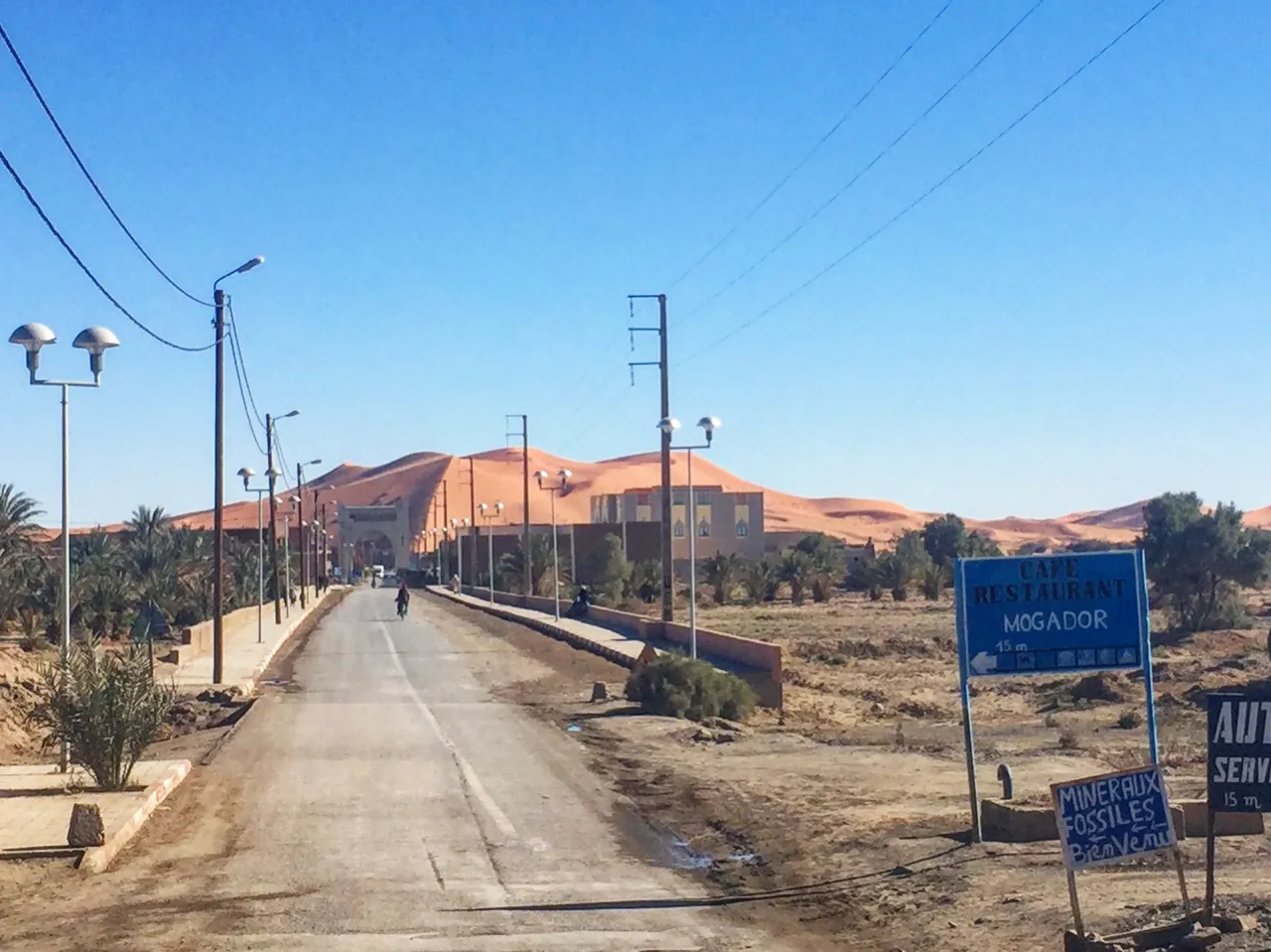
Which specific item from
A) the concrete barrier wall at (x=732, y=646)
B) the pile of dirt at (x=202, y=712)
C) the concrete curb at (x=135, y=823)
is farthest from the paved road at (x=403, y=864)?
the concrete barrier wall at (x=732, y=646)

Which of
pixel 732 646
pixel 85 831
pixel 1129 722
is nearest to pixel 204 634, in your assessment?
pixel 732 646

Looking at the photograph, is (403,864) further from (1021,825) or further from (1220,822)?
(1220,822)

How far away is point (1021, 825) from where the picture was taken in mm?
12023

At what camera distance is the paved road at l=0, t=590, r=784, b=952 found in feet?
31.5

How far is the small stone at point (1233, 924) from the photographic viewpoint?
8.21 m

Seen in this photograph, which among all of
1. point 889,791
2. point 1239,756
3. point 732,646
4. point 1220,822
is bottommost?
point 889,791

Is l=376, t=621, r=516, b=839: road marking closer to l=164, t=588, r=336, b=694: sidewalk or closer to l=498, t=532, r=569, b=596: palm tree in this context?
l=164, t=588, r=336, b=694: sidewalk

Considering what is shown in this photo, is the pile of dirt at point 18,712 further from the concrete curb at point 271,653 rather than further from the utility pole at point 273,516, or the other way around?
the utility pole at point 273,516

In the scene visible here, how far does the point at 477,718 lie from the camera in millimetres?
24031

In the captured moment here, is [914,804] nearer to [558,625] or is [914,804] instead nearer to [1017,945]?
[1017,945]

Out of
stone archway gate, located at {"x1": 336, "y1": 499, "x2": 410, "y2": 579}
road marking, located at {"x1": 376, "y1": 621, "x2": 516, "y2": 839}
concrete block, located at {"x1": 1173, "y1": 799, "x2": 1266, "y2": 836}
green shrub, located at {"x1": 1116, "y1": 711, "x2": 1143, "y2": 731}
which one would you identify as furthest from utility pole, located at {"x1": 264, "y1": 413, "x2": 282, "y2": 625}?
stone archway gate, located at {"x1": 336, "y1": 499, "x2": 410, "y2": 579}

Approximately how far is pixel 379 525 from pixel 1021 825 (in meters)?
172

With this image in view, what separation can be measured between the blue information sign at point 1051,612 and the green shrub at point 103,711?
871cm

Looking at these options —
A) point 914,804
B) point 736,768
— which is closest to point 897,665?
point 736,768
